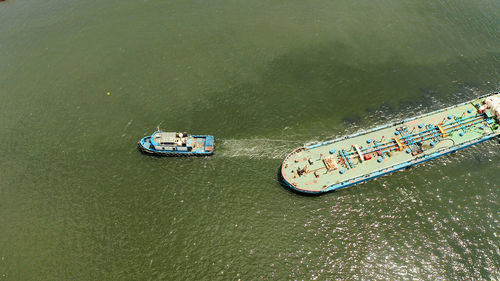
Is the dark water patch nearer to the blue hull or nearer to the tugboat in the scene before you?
the tugboat

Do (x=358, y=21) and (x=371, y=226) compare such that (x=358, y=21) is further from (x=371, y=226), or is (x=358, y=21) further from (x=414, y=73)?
(x=371, y=226)

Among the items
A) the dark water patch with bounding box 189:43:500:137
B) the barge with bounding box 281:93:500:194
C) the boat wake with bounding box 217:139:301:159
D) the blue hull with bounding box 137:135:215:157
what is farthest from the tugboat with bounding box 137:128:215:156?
the barge with bounding box 281:93:500:194

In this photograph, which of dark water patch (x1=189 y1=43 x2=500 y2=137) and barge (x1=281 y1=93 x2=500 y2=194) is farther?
dark water patch (x1=189 y1=43 x2=500 y2=137)

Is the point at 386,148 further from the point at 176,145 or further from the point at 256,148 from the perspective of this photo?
the point at 176,145

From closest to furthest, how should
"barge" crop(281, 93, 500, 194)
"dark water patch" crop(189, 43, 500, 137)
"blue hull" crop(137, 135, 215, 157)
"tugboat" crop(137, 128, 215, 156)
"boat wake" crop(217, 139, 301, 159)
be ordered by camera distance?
"barge" crop(281, 93, 500, 194)
"tugboat" crop(137, 128, 215, 156)
"blue hull" crop(137, 135, 215, 157)
"boat wake" crop(217, 139, 301, 159)
"dark water patch" crop(189, 43, 500, 137)

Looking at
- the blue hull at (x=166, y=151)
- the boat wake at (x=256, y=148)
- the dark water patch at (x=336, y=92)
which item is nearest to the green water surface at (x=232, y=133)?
the boat wake at (x=256, y=148)

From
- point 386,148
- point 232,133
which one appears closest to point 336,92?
point 386,148
